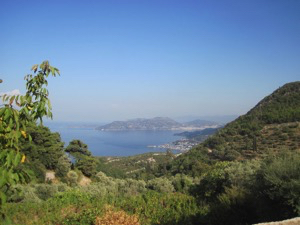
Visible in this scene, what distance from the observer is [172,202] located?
316 inches

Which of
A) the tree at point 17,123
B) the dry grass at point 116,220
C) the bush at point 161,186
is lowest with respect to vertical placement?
the bush at point 161,186

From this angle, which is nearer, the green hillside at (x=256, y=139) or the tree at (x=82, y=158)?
the tree at (x=82, y=158)

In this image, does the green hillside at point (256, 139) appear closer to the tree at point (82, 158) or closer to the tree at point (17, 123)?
the tree at point (82, 158)

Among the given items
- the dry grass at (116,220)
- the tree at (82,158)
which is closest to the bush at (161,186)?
the dry grass at (116,220)

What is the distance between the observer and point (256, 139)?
4072 centimetres

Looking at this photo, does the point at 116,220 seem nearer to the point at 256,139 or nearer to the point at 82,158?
the point at 82,158

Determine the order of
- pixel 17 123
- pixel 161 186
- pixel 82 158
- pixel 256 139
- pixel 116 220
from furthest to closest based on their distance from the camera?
pixel 256 139
pixel 82 158
pixel 161 186
pixel 116 220
pixel 17 123

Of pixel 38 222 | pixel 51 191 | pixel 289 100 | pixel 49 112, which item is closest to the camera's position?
pixel 49 112

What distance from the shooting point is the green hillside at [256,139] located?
1407 inches

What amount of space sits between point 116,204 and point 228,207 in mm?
3612

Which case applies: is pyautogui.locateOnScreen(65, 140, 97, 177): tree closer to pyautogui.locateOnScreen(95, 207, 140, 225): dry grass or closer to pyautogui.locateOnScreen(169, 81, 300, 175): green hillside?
pyautogui.locateOnScreen(169, 81, 300, 175): green hillside

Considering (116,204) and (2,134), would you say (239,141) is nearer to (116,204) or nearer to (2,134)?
(116,204)

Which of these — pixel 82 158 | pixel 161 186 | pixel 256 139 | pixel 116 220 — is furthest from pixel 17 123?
pixel 256 139

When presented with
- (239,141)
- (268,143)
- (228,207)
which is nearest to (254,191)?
(228,207)
